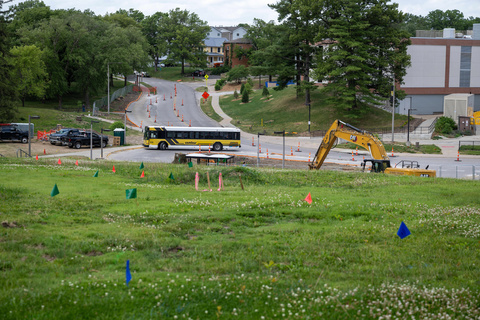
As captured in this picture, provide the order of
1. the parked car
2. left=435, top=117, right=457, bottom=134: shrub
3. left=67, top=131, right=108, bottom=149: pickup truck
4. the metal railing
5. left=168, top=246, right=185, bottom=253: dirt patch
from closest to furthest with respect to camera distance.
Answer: left=168, top=246, right=185, bottom=253: dirt patch
the metal railing
left=67, top=131, right=108, bottom=149: pickup truck
left=435, top=117, right=457, bottom=134: shrub
the parked car

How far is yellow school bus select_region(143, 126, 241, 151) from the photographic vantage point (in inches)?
1919

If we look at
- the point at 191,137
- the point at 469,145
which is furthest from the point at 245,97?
the point at 469,145

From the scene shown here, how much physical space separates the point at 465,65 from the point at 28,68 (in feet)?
198

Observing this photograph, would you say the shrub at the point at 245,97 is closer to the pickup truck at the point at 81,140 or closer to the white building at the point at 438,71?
the white building at the point at 438,71

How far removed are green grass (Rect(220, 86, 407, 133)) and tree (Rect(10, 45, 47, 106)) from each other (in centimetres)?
2593

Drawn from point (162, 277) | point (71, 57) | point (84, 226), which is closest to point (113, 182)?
point (84, 226)

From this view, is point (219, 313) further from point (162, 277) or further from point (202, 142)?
point (202, 142)

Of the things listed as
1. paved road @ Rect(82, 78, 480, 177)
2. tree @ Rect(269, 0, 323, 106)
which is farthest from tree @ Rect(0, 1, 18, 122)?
tree @ Rect(269, 0, 323, 106)

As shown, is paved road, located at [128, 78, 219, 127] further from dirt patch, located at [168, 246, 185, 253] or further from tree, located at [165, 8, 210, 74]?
dirt patch, located at [168, 246, 185, 253]

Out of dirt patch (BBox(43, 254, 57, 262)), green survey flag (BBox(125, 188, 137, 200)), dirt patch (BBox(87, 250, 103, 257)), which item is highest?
green survey flag (BBox(125, 188, 137, 200))

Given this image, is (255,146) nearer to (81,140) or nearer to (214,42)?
(81,140)

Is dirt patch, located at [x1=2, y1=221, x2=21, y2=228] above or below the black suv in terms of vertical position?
below

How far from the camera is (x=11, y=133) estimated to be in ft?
156

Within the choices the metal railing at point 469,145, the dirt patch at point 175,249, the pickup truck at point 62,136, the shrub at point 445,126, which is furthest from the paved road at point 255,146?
the dirt patch at point 175,249
